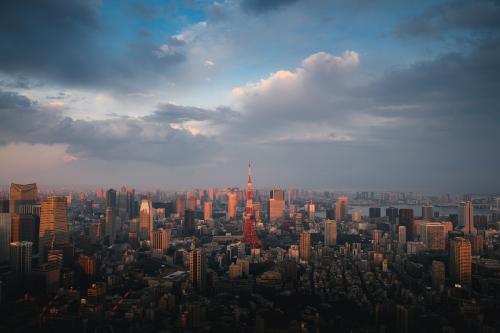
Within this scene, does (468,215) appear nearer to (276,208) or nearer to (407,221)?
(407,221)

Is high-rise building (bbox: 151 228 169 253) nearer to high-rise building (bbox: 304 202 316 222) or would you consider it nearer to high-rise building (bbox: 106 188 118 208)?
high-rise building (bbox: 106 188 118 208)

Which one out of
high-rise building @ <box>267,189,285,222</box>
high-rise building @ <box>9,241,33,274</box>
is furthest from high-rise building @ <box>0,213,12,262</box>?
high-rise building @ <box>267,189,285,222</box>

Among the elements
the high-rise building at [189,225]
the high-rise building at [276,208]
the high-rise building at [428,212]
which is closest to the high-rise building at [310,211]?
the high-rise building at [276,208]

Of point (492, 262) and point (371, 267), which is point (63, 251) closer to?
point (371, 267)

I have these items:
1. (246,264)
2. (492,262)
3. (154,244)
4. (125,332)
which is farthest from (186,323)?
(154,244)

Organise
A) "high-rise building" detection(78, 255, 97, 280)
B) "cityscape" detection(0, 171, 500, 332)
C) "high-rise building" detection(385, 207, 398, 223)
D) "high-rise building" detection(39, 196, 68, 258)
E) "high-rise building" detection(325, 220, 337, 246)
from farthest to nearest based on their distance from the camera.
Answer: "high-rise building" detection(385, 207, 398, 223), "high-rise building" detection(325, 220, 337, 246), "high-rise building" detection(39, 196, 68, 258), "high-rise building" detection(78, 255, 97, 280), "cityscape" detection(0, 171, 500, 332)

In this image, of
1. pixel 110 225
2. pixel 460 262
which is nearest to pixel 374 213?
pixel 460 262
